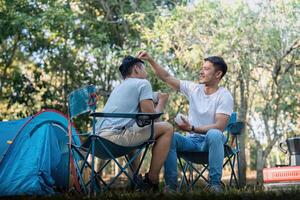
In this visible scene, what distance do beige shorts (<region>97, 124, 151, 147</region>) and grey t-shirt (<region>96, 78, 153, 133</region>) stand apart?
0.07 metres

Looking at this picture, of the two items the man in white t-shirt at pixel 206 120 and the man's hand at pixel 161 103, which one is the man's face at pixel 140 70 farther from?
the man's hand at pixel 161 103

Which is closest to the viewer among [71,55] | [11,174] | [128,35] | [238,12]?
[11,174]

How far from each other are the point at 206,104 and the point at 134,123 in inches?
19.9

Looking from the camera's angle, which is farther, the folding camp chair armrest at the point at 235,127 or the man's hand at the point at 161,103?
the folding camp chair armrest at the point at 235,127

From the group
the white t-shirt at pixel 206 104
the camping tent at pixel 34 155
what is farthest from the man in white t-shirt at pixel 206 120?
the camping tent at pixel 34 155

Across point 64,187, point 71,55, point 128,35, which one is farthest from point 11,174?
point 71,55

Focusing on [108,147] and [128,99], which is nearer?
[108,147]

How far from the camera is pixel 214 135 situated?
3.12m

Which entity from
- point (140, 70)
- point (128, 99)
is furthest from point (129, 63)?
point (128, 99)

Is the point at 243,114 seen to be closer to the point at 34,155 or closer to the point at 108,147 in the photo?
the point at 34,155

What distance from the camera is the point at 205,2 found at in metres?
6.93

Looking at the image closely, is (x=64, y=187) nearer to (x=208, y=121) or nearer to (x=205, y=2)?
(x=208, y=121)

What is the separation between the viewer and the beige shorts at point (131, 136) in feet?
10.1

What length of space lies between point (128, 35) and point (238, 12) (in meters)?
1.98
